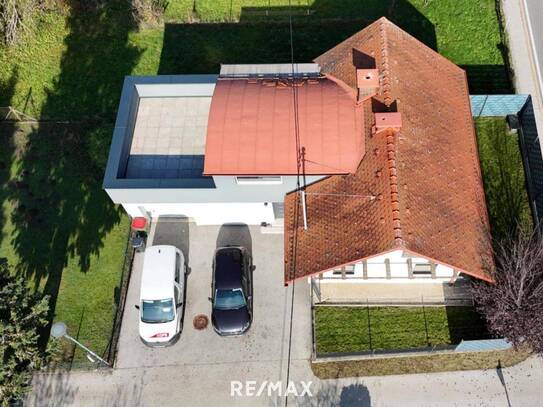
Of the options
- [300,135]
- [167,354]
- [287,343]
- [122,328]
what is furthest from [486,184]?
[122,328]

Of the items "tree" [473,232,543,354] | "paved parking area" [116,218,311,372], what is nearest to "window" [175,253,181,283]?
"paved parking area" [116,218,311,372]

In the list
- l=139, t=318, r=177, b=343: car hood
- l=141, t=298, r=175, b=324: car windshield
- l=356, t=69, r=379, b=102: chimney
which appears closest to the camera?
l=356, t=69, r=379, b=102: chimney

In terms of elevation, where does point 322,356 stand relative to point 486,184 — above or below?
below

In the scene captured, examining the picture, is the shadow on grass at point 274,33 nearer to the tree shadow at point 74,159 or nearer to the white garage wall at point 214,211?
the tree shadow at point 74,159

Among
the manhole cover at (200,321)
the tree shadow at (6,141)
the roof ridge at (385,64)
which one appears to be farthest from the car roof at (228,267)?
the tree shadow at (6,141)

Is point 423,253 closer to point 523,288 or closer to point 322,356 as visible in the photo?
point 523,288

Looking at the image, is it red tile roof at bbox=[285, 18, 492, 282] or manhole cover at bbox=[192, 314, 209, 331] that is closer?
red tile roof at bbox=[285, 18, 492, 282]

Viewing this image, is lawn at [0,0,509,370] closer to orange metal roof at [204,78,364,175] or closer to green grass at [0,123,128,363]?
green grass at [0,123,128,363]
